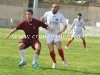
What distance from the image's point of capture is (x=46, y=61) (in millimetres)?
14977

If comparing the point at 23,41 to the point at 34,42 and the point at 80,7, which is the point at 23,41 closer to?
the point at 34,42

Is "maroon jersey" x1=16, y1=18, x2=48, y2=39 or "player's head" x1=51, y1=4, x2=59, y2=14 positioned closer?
"maroon jersey" x1=16, y1=18, x2=48, y2=39

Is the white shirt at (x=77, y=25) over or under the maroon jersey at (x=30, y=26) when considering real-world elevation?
under

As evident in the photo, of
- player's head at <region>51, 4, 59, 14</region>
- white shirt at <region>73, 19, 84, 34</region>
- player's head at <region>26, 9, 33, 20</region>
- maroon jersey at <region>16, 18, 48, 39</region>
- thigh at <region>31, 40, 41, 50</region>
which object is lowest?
white shirt at <region>73, 19, 84, 34</region>

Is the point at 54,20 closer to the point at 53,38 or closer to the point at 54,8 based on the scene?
the point at 54,8

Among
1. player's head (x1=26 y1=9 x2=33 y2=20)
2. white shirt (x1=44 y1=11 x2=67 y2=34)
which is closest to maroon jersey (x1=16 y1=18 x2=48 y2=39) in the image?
player's head (x1=26 y1=9 x2=33 y2=20)

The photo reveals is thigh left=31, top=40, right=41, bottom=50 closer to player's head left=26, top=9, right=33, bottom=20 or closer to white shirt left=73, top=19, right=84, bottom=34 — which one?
player's head left=26, top=9, right=33, bottom=20

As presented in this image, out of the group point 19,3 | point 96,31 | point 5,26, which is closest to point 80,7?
point 19,3

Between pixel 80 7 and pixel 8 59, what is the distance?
167 feet

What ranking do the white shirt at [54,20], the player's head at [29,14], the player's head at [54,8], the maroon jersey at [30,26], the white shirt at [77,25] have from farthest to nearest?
the white shirt at [77,25] < the white shirt at [54,20] < the player's head at [54,8] < the maroon jersey at [30,26] < the player's head at [29,14]

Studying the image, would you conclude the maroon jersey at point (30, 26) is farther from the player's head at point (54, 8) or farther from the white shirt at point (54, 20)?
the player's head at point (54, 8)

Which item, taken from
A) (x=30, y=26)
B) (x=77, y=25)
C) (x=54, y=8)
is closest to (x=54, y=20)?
(x=54, y=8)

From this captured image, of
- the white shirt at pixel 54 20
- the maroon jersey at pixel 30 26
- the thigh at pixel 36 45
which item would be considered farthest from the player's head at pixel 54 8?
the thigh at pixel 36 45

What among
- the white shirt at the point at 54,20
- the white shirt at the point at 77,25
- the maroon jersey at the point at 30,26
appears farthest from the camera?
the white shirt at the point at 77,25
